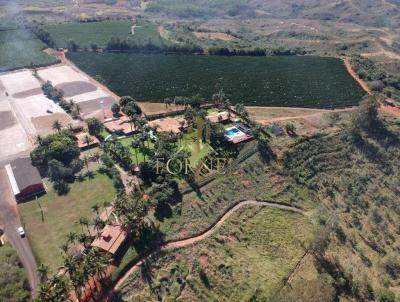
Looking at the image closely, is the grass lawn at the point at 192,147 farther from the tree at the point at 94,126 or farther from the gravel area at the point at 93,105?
the gravel area at the point at 93,105

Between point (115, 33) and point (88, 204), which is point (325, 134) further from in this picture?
point (115, 33)

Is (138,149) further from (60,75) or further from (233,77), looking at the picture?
(60,75)

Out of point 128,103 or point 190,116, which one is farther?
point 128,103

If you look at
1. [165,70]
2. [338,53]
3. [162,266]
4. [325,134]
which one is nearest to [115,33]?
[165,70]

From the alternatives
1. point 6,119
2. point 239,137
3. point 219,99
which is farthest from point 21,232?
point 219,99

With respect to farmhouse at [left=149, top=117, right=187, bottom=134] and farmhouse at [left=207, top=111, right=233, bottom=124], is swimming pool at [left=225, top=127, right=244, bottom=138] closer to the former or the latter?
farmhouse at [left=207, top=111, right=233, bottom=124]

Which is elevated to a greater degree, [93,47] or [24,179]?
[93,47]
